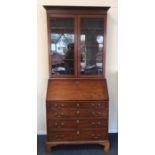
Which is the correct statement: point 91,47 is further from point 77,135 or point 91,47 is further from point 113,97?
point 77,135

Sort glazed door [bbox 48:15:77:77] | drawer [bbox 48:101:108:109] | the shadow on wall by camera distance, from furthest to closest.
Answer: the shadow on wall
glazed door [bbox 48:15:77:77]
drawer [bbox 48:101:108:109]

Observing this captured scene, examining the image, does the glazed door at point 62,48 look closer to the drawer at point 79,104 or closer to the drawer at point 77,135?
the drawer at point 79,104

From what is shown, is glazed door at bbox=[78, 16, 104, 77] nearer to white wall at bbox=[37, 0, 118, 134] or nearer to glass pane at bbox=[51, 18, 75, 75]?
glass pane at bbox=[51, 18, 75, 75]

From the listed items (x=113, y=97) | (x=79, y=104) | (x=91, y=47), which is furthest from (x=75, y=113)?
(x=91, y=47)

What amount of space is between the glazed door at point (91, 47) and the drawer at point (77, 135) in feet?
2.81

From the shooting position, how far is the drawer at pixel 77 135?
131 inches

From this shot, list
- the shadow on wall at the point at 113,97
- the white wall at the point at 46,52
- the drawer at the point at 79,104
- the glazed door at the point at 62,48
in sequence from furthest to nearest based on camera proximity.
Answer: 1. the shadow on wall at the point at 113,97
2. the white wall at the point at 46,52
3. the glazed door at the point at 62,48
4. the drawer at the point at 79,104

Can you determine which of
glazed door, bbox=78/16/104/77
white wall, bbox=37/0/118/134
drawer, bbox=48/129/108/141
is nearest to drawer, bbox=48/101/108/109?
drawer, bbox=48/129/108/141

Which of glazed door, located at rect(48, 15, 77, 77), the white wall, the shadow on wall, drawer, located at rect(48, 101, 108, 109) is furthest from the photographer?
the shadow on wall

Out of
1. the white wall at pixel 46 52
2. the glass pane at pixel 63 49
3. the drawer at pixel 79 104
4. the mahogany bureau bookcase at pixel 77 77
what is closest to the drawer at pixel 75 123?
the mahogany bureau bookcase at pixel 77 77

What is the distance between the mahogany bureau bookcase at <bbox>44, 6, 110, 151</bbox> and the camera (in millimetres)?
3307

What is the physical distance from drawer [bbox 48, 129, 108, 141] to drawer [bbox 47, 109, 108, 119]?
0.73ft
